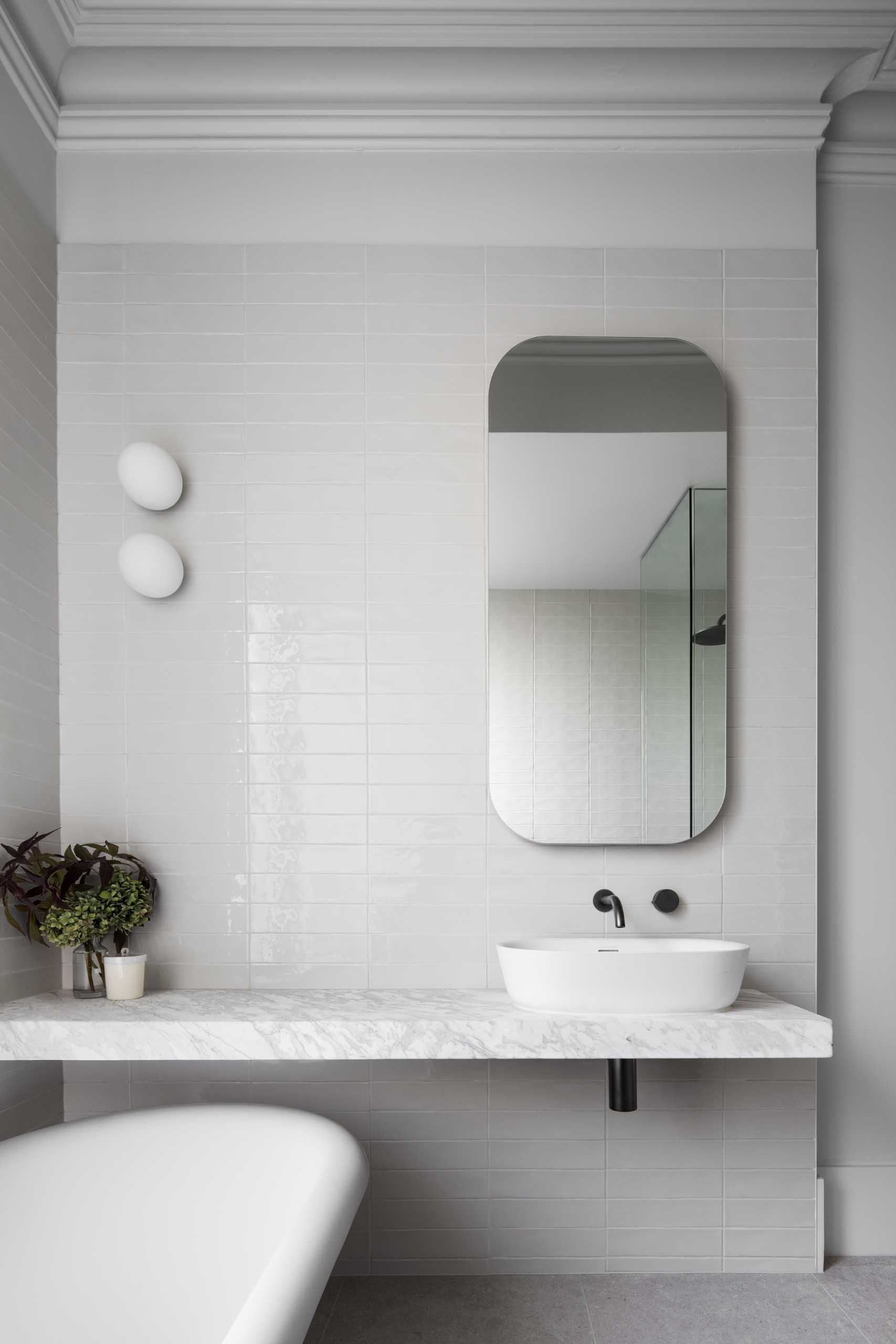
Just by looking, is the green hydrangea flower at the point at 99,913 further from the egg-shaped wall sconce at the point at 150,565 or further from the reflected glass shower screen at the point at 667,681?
the reflected glass shower screen at the point at 667,681

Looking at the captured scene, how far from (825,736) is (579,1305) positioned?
1448 mm

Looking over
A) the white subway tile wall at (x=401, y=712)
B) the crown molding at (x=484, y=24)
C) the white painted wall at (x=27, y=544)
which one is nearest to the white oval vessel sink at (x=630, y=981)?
the white subway tile wall at (x=401, y=712)

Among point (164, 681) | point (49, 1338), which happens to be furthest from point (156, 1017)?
point (164, 681)

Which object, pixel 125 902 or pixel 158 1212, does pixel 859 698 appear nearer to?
pixel 125 902

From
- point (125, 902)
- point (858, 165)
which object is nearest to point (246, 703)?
point (125, 902)

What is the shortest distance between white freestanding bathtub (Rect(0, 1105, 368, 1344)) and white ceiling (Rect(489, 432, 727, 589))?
1.35 metres

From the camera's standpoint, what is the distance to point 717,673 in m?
2.54

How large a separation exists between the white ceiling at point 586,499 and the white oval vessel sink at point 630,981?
35.7 inches

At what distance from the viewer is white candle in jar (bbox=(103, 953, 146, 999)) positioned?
90.7 inches

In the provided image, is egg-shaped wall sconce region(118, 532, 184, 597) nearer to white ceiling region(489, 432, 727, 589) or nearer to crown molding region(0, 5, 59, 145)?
white ceiling region(489, 432, 727, 589)

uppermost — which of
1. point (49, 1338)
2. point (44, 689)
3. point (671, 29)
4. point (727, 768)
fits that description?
point (671, 29)

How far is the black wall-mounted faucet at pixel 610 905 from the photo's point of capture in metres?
2.39

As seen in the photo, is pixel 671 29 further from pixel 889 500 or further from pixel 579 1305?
pixel 579 1305

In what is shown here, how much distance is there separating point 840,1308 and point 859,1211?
0.33 metres
